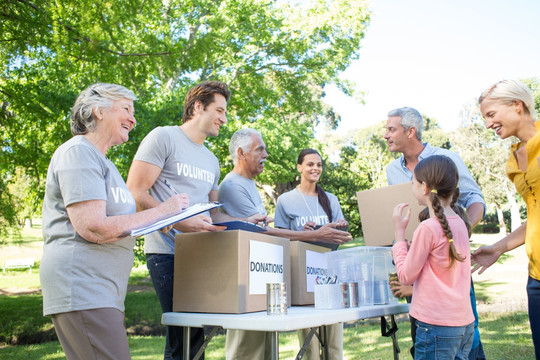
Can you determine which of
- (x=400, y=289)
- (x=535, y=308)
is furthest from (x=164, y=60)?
(x=535, y=308)

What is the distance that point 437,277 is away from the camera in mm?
2105

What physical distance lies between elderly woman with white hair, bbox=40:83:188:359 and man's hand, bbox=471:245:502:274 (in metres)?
1.53

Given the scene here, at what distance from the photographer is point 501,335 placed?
604 centimetres

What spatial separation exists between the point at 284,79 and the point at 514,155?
14013 millimetres

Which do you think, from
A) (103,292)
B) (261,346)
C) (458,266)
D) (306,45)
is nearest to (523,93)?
(458,266)

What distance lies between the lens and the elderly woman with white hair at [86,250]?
1.58 metres

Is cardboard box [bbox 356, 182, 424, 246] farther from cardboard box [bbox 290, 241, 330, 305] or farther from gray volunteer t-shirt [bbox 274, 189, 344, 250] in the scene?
gray volunteer t-shirt [bbox 274, 189, 344, 250]

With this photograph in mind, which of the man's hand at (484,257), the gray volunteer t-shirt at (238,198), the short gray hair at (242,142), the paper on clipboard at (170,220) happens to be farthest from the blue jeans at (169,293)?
the man's hand at (484,257)

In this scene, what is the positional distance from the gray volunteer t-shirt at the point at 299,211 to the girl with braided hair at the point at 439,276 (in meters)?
1.39

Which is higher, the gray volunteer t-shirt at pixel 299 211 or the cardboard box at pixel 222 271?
the gray volunteer t-shirt at pixel 299 211

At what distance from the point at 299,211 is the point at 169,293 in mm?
1557

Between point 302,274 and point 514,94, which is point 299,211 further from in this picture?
point 514,94

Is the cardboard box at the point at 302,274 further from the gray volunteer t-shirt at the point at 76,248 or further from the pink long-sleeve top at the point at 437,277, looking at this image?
the gray volunteer t-shirt at the point at 76,248

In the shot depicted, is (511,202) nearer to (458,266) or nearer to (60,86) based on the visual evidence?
(60,86)
